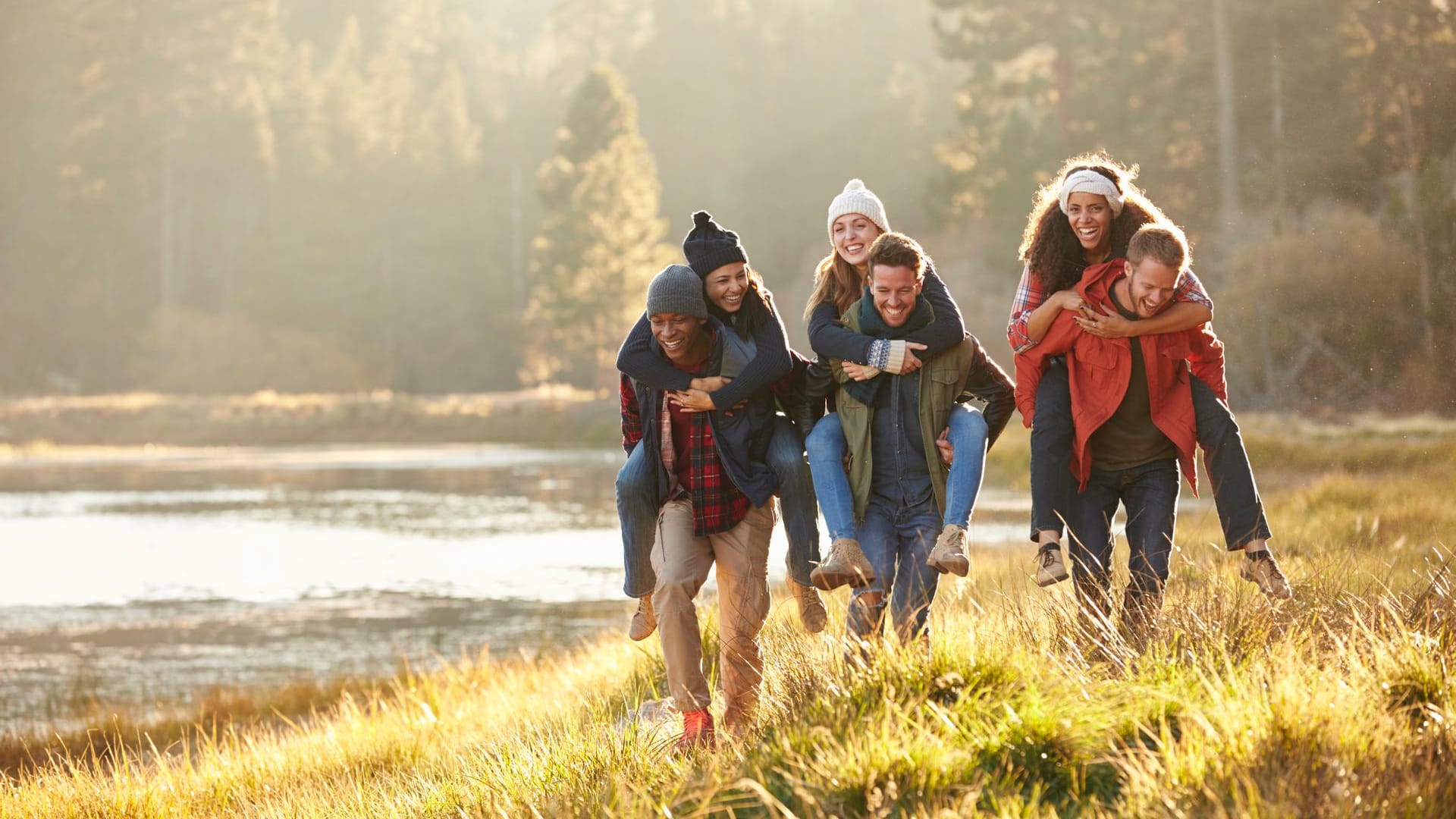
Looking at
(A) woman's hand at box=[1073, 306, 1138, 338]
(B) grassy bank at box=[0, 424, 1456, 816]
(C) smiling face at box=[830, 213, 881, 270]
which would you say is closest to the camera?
(B) grassy bank at box=[0, 424, 1456, 816]

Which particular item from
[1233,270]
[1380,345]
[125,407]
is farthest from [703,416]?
[125,407]

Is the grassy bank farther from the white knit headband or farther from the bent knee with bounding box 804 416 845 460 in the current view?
the white knit headband

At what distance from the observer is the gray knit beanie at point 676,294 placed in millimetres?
5121

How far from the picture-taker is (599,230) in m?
47.1

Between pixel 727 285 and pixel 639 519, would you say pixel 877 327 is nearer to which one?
pixel 727 285

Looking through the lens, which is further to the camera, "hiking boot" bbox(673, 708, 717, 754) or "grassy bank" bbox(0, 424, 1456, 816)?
"hiking boot" bbox(673, 708, 717, 754)

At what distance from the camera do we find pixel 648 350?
5258 mm

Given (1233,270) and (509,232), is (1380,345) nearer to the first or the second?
(1233,270)

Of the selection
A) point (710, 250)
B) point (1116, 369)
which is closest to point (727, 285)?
point (710, 250)

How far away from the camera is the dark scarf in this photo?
518 centimetres

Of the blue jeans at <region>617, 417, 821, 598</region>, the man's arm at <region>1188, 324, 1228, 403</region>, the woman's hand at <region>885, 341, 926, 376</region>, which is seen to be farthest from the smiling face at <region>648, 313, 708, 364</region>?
the man's arm at <region>1188, 324, 1228, 403</region>

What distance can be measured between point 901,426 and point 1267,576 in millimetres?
1364

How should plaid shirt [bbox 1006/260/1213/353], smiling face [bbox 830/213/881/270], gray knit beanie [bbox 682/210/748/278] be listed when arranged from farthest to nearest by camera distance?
smiling face [bbox 830/213/881/270] < gray knit beanie [bbox 682/210/748/278] < plaid shirt [bbox 1006/260/1213/353]

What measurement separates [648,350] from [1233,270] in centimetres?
2580
